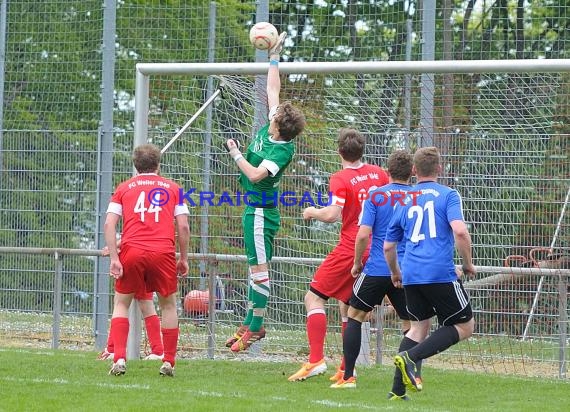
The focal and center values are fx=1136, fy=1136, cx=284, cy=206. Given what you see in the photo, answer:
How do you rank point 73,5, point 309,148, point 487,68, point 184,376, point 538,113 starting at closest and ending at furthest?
1. point 184,376
2. point 487,68
3. point 538,113
4. point 309,148
5. point 73,5

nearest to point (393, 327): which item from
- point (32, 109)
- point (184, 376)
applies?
point (184, 376)

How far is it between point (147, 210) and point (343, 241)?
1.70m

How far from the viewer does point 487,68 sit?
34.9 feet

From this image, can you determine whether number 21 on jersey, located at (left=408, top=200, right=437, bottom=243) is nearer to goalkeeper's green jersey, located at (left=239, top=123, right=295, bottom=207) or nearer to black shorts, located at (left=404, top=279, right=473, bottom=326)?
black shorts, located at (left=404, top=279, right=473, bottom=326)

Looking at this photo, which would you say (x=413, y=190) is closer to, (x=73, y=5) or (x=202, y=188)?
(x=202, y=188)

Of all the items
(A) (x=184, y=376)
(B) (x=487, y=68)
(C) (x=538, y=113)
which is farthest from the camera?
(C) (x=538, y=113)

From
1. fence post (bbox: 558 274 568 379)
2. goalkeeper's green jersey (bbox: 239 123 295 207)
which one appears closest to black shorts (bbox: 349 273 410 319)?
goalkeeper's green jersey (bbox: 239 123 295 207)

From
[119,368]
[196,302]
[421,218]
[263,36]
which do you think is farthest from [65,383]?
[196,302]

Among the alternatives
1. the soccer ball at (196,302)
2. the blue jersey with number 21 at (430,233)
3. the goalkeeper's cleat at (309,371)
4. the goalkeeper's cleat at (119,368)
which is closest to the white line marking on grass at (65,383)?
the goalkeeper's cleat at (119,368)

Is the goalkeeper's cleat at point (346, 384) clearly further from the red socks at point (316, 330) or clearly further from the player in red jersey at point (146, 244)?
the player in red jersey at point (146, 244)

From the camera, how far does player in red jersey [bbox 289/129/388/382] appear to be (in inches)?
373

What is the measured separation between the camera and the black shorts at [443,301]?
27.4 feet

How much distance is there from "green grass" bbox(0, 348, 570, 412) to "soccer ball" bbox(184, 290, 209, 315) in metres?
1.38

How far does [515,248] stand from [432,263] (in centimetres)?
375
